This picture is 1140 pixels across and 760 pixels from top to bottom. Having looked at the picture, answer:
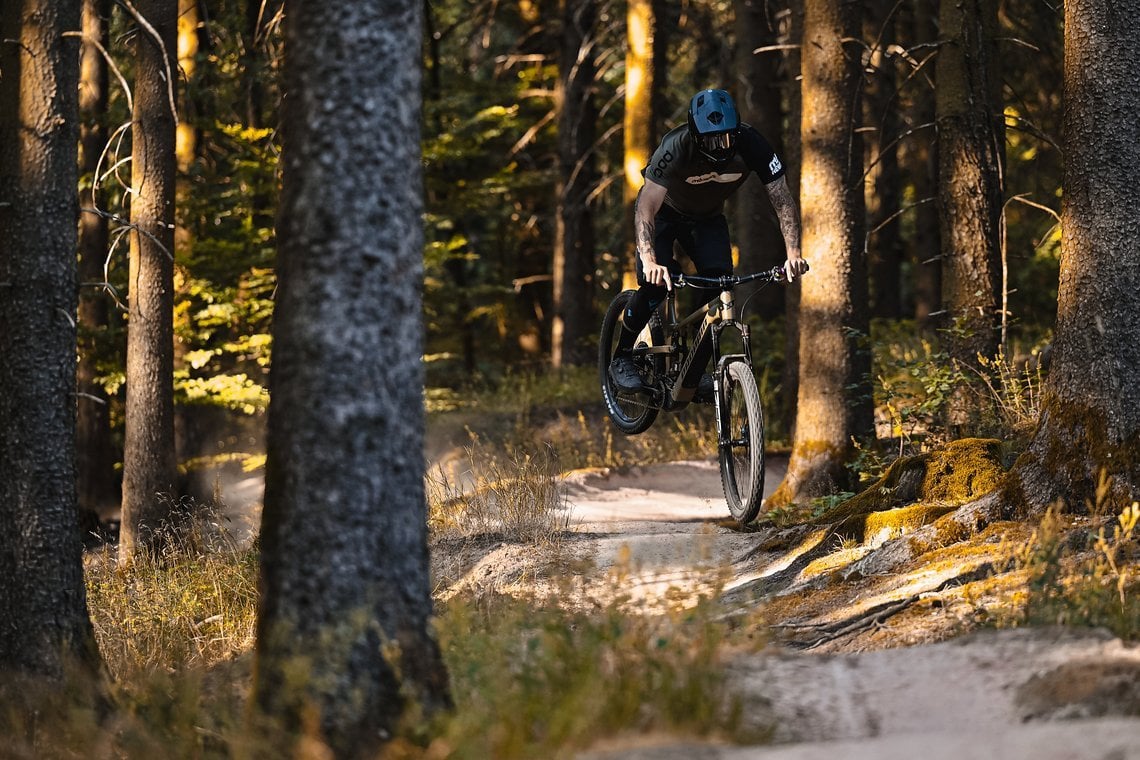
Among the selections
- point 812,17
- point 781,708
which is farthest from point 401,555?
point 812,17

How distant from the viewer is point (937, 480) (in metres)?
8.27

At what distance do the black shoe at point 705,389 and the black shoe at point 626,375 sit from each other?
25.5 inches

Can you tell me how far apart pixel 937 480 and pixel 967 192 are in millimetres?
3504

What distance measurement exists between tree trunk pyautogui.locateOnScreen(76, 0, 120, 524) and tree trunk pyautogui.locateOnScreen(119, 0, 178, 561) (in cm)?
376

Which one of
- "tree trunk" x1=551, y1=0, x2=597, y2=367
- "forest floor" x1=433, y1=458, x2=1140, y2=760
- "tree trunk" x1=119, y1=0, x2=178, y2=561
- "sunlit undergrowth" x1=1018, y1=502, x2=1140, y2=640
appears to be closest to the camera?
"forest floor" x1=433, y1=458, x2=1140, y2=760

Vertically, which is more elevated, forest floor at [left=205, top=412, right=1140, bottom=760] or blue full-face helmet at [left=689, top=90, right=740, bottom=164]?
blue full-face helmet at [left=689, top=90, right=740, bottom=164]

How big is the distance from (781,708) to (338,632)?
1.65m

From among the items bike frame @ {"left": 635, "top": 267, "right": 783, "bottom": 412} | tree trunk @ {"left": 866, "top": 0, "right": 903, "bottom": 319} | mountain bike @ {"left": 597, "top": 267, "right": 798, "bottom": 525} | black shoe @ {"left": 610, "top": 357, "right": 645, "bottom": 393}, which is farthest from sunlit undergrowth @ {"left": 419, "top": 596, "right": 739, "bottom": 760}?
tree trunk @ {"left": 866, "top": 0, "right": 903, "bottom": 319}

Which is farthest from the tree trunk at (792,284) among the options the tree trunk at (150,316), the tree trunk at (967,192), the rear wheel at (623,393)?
the tree trunk at (150,316)

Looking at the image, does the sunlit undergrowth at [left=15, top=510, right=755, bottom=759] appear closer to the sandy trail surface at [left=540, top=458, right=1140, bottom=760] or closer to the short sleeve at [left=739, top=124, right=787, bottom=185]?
the sandy trail surface at [left=540, top=458, right=1140, bottom=760]

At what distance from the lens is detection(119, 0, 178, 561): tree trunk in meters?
12.3

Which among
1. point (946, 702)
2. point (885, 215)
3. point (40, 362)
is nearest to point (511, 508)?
point (40, 362)

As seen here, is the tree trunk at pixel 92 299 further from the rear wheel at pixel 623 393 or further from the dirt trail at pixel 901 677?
the dirt trail at pixel 901 677

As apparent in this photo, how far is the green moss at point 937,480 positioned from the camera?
8.05m
